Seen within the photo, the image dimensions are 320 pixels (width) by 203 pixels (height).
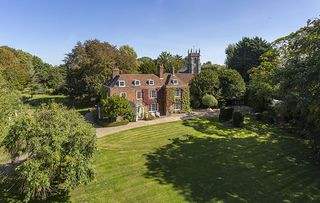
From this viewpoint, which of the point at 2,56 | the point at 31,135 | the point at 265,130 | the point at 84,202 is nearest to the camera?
the point at 31,135

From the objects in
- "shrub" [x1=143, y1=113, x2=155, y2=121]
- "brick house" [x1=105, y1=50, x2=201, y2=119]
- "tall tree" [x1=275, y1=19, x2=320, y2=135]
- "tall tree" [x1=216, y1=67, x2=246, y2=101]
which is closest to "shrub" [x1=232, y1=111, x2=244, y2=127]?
"brick house" [x1=105, y1=50, x2=201, y2=119]

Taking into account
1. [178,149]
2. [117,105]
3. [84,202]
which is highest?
[117,105]

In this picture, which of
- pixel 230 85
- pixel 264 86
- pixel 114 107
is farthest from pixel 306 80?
pixel 230 85

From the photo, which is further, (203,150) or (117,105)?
(117,105)

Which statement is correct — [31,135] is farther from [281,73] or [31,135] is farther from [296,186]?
[281,73]

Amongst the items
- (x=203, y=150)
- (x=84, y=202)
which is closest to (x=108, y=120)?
(x=203, y=150)

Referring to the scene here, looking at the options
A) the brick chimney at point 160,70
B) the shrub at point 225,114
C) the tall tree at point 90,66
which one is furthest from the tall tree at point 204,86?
the tall tree at point 90,66

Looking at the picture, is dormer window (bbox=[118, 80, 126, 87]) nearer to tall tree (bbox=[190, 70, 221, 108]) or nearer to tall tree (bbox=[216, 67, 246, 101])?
tall tree (bbox=[190, 70, 221, 108])
